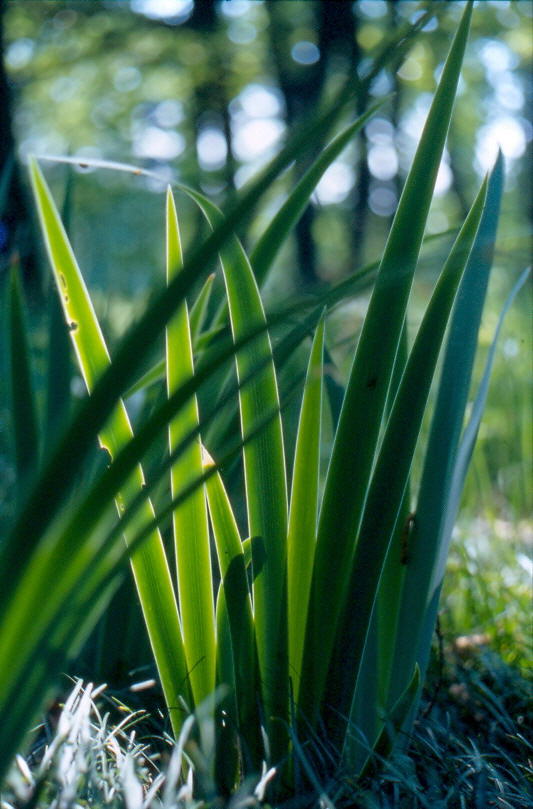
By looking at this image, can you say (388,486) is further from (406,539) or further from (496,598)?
(496,598)

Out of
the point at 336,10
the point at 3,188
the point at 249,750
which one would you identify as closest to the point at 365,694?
the point at 249,750

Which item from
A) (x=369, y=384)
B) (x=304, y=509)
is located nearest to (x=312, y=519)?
(x=304, y=509)

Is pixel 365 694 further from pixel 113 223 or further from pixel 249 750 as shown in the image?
pixel 113 223

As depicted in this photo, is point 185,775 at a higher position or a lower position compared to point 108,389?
lower

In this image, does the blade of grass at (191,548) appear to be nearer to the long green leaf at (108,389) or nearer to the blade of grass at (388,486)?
the blade of grass at (388,486)

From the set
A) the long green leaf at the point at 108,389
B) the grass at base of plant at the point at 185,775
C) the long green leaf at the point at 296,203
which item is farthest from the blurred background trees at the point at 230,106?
the long green leaf at the point at 108,389

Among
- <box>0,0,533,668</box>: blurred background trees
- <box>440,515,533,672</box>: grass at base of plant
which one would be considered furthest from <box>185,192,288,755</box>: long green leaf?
<box>0,0,533,668</box>: blurred background trees
